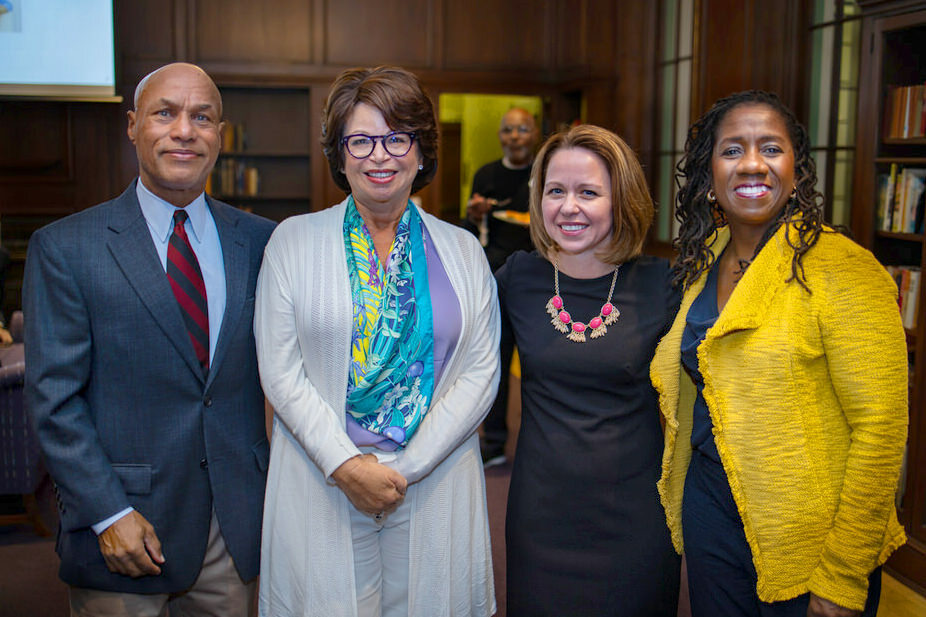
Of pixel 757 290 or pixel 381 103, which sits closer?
pixel 757 290

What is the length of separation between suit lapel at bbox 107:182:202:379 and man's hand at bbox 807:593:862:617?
1306 millimetres

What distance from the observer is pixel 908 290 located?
11.2ft

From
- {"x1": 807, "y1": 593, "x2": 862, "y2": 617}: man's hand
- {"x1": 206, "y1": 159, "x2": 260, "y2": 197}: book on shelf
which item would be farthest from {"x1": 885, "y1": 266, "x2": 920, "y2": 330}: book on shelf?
{"x1": 206, "y1": 159, "x2": 260, "y2": 197}: book on shelf

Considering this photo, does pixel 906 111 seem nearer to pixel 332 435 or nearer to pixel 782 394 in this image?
pixel 782 394

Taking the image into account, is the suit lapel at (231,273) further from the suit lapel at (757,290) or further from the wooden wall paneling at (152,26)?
the wooden wall paneling at (152,26)

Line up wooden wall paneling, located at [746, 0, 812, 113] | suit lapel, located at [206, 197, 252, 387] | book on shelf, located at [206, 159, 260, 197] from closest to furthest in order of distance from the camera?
1. suit lapel, located at [206, 197, 252, 387]
2. wooden wall paneling, located at [746, 0, 812, 113]
3. book on shelf, located at [206, 159, 260, 197]

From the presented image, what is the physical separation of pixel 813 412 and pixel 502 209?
3138 millimetres

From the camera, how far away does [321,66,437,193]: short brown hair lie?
180 cm

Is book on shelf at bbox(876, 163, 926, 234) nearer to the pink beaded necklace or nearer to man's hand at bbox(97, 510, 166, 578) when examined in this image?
the pink beaded necklace

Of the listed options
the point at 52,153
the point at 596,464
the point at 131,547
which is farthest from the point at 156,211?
the point at 52,153

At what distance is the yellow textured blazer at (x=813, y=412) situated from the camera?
1543 millimetres

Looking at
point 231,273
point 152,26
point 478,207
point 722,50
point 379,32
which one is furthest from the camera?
point 379,32

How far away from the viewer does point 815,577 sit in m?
1.62

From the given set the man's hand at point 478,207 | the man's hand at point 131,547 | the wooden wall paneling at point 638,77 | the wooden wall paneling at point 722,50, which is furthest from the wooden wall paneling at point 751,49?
the man's hand at point 131,547
